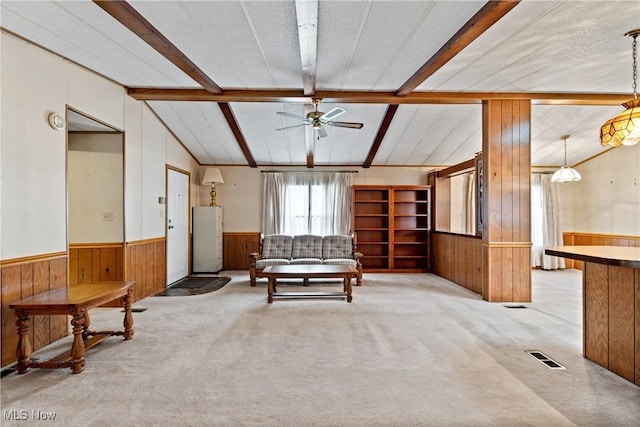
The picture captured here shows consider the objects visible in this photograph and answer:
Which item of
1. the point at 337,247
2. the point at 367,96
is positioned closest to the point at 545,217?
the point at 337,247

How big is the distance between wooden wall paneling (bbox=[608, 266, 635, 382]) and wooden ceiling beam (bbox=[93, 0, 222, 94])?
4.17 metres

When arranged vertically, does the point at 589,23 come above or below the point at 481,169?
above

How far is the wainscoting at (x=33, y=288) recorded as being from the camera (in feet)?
9.23

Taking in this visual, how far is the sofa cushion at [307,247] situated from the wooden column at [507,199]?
9.69 ft

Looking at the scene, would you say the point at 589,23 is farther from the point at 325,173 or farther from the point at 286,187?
the point at 286,187

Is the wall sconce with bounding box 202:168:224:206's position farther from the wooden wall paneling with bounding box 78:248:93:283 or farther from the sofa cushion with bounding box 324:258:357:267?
the wooden wall paneling with bounding box 78:248:93:283

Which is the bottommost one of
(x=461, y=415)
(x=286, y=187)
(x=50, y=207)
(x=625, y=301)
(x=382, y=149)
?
(x=461, y=415)

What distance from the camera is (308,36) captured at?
10.5 feet

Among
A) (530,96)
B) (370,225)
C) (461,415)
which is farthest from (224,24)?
(370,225)

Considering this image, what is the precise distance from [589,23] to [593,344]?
2.75 m

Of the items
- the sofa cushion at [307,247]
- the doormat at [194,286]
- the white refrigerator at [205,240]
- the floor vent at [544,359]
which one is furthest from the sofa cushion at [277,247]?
the floor vent at [544,359]

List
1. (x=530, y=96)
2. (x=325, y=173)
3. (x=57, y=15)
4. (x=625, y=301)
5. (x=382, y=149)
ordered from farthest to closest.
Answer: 1. (x=325, y=173)
2. (x=382, y=149)
3. (x=530, y=96)
4. (x=57, y=15)
5. (x=625, y=301)

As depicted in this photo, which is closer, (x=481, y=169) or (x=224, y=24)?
(x=224, y=24)

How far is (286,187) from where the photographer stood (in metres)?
7.93
